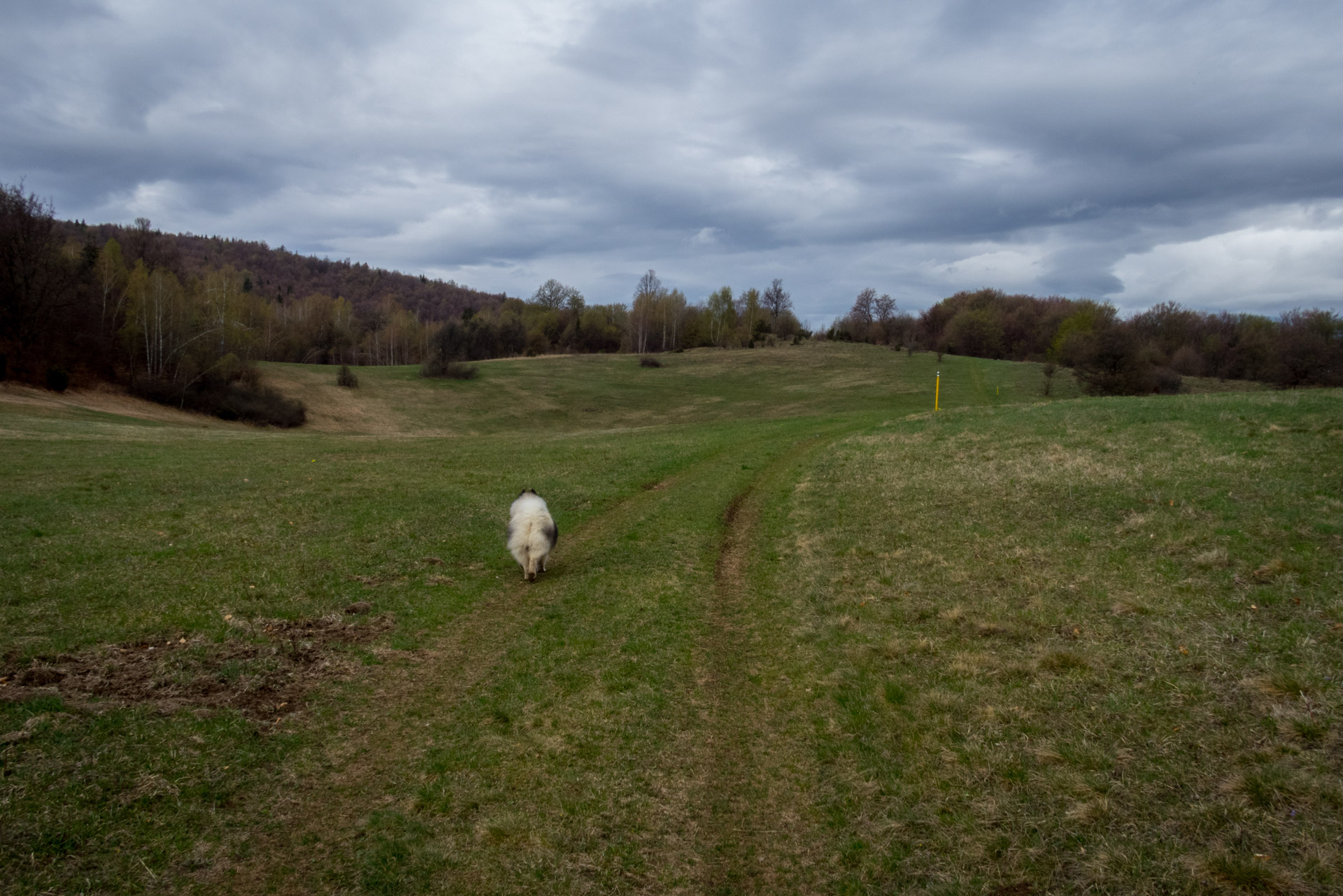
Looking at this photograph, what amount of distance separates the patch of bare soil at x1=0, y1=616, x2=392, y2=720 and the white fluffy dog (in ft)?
12.1

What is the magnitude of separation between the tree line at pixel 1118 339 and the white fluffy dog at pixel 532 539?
52318mm

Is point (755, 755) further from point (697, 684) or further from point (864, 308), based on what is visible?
point (864, 308)

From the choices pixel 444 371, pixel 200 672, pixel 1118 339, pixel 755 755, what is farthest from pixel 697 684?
pixel 444 371

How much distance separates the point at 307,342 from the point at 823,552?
121 metres

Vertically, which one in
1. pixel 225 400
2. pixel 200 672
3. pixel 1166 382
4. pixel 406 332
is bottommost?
pixel 200 672

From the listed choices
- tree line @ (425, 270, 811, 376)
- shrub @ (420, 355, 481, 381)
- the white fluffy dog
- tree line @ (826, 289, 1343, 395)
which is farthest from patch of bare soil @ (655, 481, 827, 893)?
tree line @ (425, 270, 811, 376)

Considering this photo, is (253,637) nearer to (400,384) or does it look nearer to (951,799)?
(951,799)

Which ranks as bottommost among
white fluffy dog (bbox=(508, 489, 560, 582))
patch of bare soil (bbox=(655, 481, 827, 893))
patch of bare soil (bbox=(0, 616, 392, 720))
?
patch of bare soil (bbox=(655, 481, 827, 893))

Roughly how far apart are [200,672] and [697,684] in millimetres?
6696

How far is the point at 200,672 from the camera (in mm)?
8961

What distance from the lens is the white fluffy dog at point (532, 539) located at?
545 inches

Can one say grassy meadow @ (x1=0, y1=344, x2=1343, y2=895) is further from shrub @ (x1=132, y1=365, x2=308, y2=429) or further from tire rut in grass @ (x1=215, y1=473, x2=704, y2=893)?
shrub @ (x1=132, y1=365, x2=308, y2=429)

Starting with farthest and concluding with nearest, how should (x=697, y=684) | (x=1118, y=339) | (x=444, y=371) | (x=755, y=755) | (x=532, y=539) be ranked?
(x=444, y=371) → (x=1118, y=339) → (x=532, y=539) → (x=697, y=684) → (x=755, y=755)

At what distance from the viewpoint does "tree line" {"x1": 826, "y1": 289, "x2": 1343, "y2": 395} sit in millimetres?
52156
